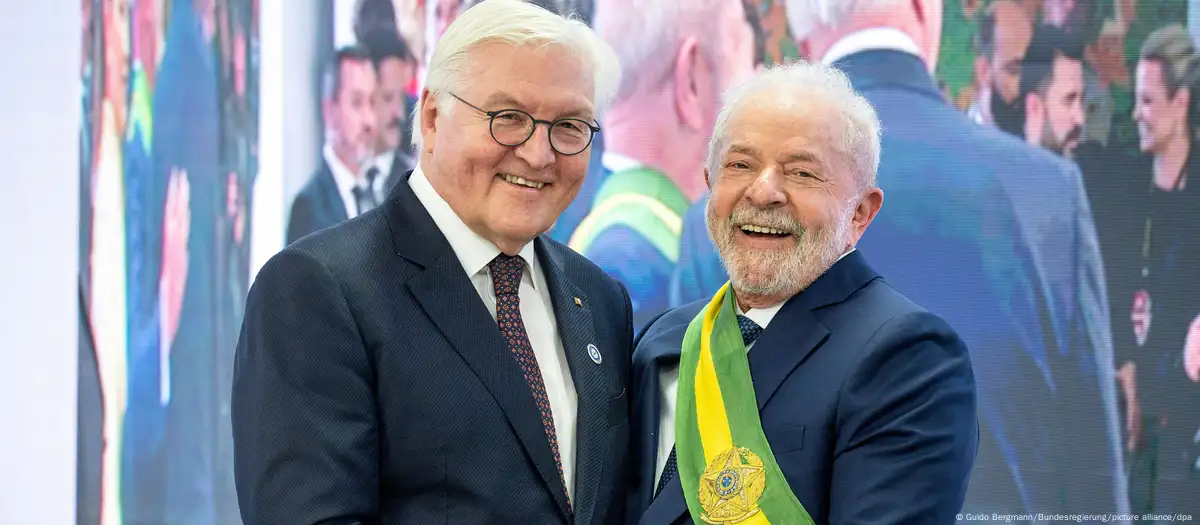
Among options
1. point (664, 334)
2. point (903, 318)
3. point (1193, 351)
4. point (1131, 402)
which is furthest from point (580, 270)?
point (1193, 351)

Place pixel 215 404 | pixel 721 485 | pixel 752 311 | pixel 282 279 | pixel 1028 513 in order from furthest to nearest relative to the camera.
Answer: pixel 215 404 < pixel 1028 513 < pixel 752 311 < pixel 721 485 < pixel 282 279

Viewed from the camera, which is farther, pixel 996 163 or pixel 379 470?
pixel 996 163

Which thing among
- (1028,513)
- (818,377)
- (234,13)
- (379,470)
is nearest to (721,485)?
(818,377)

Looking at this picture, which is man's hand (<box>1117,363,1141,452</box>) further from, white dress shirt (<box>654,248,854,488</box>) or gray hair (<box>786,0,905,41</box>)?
white dress shirt (<box>654,248,854,488</box>)

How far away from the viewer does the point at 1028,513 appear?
3582 millimetres

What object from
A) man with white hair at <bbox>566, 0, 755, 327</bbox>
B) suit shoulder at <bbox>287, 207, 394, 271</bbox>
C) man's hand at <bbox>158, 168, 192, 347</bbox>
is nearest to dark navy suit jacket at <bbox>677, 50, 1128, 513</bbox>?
man with white hair at <bbox>566, 0, 755, 327</bbox>

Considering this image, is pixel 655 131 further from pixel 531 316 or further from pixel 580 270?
pixel 531 316

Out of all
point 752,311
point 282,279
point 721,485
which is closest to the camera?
point 282,279

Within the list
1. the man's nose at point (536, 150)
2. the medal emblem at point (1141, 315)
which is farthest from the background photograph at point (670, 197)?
the man's nose at point (536, 150)

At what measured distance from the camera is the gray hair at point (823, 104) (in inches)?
85.0

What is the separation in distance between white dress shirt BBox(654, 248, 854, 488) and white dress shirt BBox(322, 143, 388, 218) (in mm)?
1774

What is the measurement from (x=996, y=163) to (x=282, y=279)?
2.56m

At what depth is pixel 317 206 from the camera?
12.4 feet

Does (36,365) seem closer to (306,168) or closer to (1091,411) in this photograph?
(306,168)
